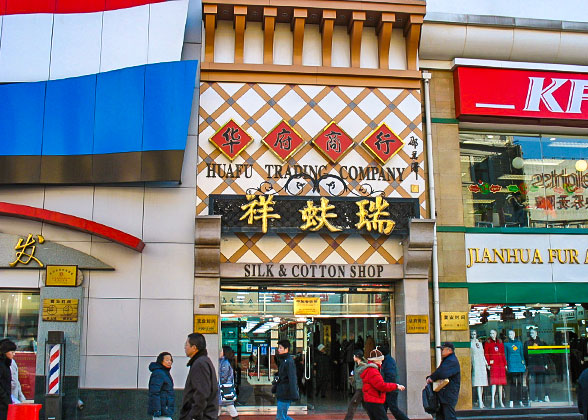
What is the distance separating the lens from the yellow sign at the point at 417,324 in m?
15.7

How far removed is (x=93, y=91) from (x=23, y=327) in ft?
18.3

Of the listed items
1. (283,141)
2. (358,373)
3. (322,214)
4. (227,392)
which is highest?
(283,141)

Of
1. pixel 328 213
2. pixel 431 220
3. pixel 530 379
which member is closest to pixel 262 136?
pixel 328 213

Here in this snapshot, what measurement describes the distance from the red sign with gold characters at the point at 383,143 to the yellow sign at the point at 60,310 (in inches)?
303

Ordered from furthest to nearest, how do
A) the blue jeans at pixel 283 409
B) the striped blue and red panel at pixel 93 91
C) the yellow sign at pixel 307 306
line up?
the yellow sign at pixel 307 306, the striped blue and red panel at pixel 93 91, the blue jeans at pixel 283 409

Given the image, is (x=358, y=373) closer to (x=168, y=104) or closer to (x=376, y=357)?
(x=376, y=357)

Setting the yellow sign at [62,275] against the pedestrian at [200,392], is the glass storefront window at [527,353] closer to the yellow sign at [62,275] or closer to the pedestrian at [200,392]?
the yellow sign at [62,275]

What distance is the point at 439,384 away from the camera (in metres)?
11.3

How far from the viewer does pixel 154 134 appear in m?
15.3

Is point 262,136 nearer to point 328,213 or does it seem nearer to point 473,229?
point 328,213

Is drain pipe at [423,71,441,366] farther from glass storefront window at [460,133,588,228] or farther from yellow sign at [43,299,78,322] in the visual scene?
yellow sign at [43,299,78,322]

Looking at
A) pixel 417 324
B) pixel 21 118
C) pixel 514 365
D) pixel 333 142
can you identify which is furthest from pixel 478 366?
pixel 21 118

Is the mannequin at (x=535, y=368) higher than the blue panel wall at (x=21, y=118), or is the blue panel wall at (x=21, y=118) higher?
Result: the blue panel wall at (x=21, y=118)

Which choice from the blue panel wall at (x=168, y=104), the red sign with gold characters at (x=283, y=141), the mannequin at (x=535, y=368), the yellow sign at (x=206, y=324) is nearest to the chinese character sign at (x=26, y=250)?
the blue panel wall at (x=168, y=104)
